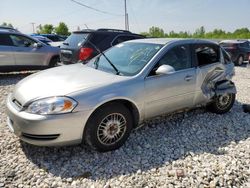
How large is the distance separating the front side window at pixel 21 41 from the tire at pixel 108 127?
6418mm

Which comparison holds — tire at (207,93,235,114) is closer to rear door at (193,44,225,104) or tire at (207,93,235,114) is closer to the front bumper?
rear door at (193,44,225,104)

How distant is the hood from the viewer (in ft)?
11.4

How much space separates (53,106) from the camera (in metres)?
3.29

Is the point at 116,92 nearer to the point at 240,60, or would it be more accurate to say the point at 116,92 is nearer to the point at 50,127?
the point at 50,127

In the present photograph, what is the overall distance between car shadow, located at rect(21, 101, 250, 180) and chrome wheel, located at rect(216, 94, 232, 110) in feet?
0.85

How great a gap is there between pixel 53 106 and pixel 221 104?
137 inches

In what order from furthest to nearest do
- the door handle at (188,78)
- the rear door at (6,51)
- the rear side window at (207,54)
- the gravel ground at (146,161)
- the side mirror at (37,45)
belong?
the side mirror at (37,45)
the rear door at (6,51)
the rear side window at (207,54)
the door handle at (188,78)
the gravel ground at (146,161)

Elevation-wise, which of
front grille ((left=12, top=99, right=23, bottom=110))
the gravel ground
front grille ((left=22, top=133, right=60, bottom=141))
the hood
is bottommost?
the gravel ground

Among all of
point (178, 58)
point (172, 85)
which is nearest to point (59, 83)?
point (172, 85)

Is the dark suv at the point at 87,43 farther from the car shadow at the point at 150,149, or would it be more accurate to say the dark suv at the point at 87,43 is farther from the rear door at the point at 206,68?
the car shadow at the point at 150,149

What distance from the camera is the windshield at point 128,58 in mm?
4152

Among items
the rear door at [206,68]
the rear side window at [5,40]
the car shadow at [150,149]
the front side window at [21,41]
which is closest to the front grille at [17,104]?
the car shadow at [150,149]

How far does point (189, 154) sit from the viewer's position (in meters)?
3.84

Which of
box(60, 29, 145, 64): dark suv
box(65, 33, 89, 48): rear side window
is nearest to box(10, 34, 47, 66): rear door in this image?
box(60, 29, 145, 64): dark suv
